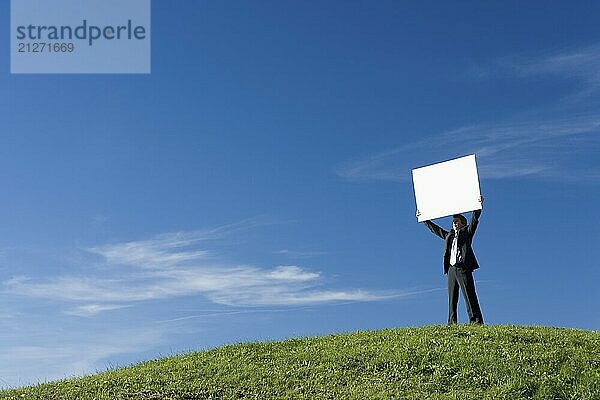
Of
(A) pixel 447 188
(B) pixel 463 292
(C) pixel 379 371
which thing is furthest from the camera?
(A) pixel 447 188

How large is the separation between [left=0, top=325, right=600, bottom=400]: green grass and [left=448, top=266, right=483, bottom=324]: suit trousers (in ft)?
4.06

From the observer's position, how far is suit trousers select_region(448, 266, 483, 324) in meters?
20.8

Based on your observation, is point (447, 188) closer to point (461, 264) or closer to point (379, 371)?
point (461, 264)

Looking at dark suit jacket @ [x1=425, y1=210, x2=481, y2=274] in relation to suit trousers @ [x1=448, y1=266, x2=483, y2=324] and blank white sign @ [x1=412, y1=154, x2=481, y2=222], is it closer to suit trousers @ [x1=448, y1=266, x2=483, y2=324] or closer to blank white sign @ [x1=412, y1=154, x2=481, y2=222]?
suit trousers @ [x1=448, y1=266, x2=483, y2=324]

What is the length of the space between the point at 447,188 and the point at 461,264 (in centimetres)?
205

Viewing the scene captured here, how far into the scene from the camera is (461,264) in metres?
20.9

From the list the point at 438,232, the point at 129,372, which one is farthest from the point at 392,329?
the point at 129,372

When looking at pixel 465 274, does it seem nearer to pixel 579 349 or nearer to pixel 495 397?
pixel 579 349

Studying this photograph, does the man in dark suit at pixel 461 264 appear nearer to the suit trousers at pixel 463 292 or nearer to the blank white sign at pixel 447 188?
the suit trousers at pixel 463 292

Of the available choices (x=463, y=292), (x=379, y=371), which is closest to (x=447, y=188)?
(x=463, y=292)

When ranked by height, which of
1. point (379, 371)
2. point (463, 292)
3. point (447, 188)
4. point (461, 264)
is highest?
point (447, 188)

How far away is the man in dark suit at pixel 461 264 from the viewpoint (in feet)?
68.3

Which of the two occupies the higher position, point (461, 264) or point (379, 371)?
point (461, 264)

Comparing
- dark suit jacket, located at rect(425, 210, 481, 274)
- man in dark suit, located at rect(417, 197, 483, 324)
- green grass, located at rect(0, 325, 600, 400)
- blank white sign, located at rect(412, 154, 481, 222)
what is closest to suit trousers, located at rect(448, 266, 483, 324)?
man in dark suit, located at rect(417, 197, 483, 324)
